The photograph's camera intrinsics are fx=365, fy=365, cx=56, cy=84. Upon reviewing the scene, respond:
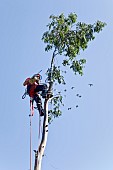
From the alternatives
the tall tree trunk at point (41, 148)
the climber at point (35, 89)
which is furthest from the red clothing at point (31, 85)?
the tall tree trunk at point (41, 148)

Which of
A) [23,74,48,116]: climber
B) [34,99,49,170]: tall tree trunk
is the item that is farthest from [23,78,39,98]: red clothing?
[34,99,49,170]: tall tree trunk

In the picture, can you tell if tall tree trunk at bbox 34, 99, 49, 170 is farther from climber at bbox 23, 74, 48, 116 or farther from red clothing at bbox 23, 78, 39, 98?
red clothing at bbox 23, 78, 39, 98

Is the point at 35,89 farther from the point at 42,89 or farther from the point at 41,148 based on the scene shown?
the point at 41,148

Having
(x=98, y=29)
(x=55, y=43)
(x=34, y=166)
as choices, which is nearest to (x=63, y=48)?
(x=55, y=43)

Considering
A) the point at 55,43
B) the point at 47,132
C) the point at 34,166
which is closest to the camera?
the point at 34,166

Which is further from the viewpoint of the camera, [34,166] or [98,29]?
[98,29]

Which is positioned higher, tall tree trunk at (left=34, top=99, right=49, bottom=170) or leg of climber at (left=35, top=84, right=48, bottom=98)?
leg of climber at (left=35, top=84, right=48, bottom=98)

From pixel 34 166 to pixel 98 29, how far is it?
13.1 feet

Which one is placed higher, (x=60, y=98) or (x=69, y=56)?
(x=69, y=56)

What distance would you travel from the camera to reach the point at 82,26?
364 inches

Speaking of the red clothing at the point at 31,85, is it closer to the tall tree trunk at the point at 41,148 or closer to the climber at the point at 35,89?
the climber at the point at 35,89

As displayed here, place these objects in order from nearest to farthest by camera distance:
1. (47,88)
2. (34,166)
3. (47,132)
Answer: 1. (34,166)
2. (47,132)
3. (47,88)

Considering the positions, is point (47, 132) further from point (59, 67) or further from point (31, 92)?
point (59, 67)

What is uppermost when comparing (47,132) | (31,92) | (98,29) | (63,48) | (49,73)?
(98,29)
